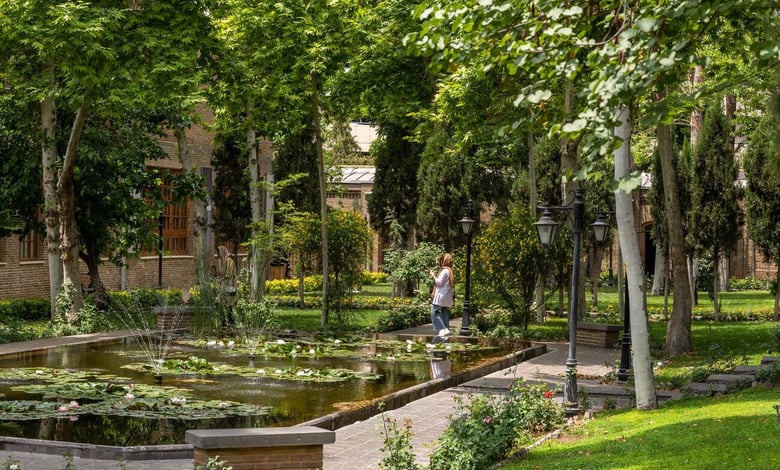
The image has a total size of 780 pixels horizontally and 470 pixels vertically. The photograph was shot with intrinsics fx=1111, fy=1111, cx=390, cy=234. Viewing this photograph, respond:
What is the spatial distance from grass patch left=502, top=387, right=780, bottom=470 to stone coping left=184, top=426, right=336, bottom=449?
1.95m

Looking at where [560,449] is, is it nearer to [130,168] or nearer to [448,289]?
[448,289]

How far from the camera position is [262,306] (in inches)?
847

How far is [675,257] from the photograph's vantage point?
64.3ft

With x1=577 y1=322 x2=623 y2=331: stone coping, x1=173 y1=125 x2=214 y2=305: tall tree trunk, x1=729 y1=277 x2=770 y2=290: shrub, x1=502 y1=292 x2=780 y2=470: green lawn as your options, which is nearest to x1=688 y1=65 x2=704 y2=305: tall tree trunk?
x1=729 y1=277 x2=770 y2=290: shrub

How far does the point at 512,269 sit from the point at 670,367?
616 cm

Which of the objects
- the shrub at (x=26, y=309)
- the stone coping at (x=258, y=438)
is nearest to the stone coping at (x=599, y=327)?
the shrub at (x=26, y=309)

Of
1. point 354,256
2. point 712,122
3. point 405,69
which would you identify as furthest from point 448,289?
point 712,122

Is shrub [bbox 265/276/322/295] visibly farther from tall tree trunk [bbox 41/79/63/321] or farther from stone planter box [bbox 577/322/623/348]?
stone planter box [bbox 577/322/623/348]

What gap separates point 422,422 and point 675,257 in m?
8.69

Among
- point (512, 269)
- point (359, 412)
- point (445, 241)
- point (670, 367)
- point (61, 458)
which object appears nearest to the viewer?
point (61, 458)

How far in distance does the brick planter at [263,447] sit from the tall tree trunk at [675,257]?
1196 centimetres

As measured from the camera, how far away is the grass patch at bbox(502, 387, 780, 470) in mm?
9273

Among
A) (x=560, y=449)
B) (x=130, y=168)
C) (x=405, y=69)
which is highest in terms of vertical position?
(x=405, y=69)

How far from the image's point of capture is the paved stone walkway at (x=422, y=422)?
9.63m
